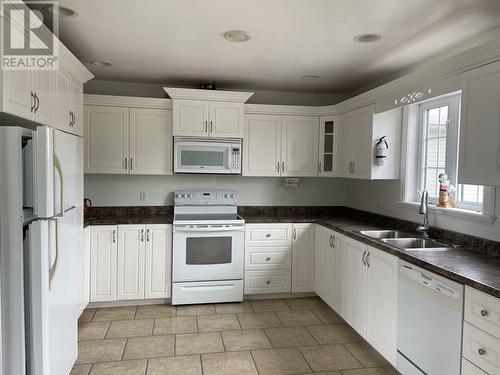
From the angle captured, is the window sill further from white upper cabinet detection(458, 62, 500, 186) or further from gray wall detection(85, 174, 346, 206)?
gray wall detection(85, 174, 346, 206)

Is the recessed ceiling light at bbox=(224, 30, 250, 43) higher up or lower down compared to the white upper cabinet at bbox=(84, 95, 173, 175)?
higher up

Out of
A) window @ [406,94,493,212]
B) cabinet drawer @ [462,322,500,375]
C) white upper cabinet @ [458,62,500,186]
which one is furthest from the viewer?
window @ [406,94,493,212]

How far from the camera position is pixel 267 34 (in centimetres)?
255

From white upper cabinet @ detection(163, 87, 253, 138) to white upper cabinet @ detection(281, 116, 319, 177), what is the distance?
57 cm

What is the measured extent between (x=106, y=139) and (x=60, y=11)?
1.58 m

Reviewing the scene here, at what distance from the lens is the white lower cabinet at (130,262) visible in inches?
136

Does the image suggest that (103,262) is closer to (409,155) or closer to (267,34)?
(267,34)

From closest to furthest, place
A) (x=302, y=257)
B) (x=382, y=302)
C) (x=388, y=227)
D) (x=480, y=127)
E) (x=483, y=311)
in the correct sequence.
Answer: (x=483, y=311)
(x=480, y=127)
(x=382, y=302)
(x=388, y=227)
(x=302, y=257)

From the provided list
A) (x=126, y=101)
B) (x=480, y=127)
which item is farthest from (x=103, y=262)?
(x=480, y=127)

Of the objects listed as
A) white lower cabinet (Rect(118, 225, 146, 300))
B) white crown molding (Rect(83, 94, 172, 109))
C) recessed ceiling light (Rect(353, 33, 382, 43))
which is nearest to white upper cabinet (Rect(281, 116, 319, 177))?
white crown molding (Rect(83, 94, 172, 109))

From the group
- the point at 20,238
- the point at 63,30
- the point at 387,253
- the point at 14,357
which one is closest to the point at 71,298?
the point at 14,357

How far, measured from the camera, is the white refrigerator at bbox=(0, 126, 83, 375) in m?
1.61

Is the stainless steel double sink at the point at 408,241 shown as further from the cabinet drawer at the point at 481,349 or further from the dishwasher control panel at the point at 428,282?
the cabinet drawer at the point at 481,349

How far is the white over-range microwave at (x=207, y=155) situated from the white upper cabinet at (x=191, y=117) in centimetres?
9
